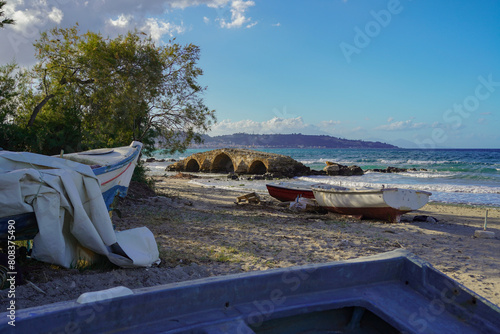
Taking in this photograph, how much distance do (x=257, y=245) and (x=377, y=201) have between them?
497 cm

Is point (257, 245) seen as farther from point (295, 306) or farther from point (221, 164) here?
point (221, 164)

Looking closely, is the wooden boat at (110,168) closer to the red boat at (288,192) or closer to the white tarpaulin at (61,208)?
the white tarpaulin at (61,208)

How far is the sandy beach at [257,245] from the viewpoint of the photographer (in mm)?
4223

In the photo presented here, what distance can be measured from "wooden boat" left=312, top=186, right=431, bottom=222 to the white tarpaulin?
733cm

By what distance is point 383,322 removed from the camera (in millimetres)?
2787

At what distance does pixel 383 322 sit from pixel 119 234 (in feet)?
12.2

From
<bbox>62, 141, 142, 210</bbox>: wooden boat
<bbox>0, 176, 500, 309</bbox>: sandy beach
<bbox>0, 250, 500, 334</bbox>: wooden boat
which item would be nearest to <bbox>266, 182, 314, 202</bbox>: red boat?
<bbox>0, 176, 500, 309</bbox>: sandy beach

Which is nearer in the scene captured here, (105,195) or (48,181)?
(48,181)

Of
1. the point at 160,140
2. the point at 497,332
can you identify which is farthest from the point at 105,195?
the point at 160,140

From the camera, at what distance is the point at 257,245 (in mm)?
6887

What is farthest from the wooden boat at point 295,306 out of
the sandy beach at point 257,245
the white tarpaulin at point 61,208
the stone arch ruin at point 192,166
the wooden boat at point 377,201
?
the stone arch ruin at point 192,166

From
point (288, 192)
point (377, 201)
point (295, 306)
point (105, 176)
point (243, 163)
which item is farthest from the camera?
point (243, 163)

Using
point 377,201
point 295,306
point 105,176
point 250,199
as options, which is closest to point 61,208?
point 105,176

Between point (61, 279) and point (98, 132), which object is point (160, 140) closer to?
point (98, 132)
